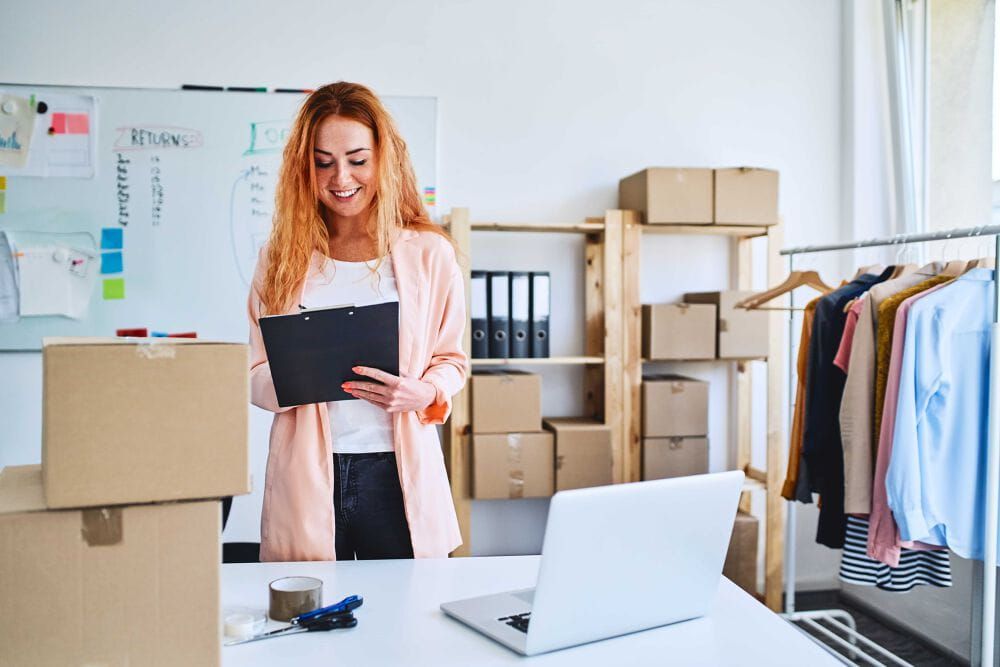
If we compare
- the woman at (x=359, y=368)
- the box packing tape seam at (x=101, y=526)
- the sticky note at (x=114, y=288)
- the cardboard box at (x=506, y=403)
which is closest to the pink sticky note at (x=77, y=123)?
the sticky note at (x=114, y=288)

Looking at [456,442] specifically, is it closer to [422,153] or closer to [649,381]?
[649,381]

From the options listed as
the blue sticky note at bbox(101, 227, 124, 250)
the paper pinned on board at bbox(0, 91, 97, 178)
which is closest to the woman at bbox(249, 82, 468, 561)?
the blue sticky note at bbox(101, 227, 124, 250)

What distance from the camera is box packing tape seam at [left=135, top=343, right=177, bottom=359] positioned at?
881mm

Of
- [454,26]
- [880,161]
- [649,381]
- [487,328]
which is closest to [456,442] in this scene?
[487,328]

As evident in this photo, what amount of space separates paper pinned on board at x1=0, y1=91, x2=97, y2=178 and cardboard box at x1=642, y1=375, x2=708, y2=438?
221 cm

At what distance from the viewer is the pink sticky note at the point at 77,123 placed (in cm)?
313

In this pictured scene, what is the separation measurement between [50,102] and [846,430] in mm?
2908

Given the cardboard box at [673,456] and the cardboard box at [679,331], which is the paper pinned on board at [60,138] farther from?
the cardboard box at [673,456]

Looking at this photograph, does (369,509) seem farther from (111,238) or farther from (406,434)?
(111,238)

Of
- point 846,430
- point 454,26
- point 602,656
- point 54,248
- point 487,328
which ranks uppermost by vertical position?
point 454,26

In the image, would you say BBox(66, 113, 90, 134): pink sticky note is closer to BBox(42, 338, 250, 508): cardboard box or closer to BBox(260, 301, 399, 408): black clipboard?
BBox(260, 301, 399, 408): black clipboard

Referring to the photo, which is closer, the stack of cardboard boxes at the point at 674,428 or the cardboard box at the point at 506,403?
the cardboard box at the point at 506,403

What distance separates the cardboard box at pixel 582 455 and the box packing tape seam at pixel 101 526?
2.30 metres

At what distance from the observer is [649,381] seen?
3217 mm
